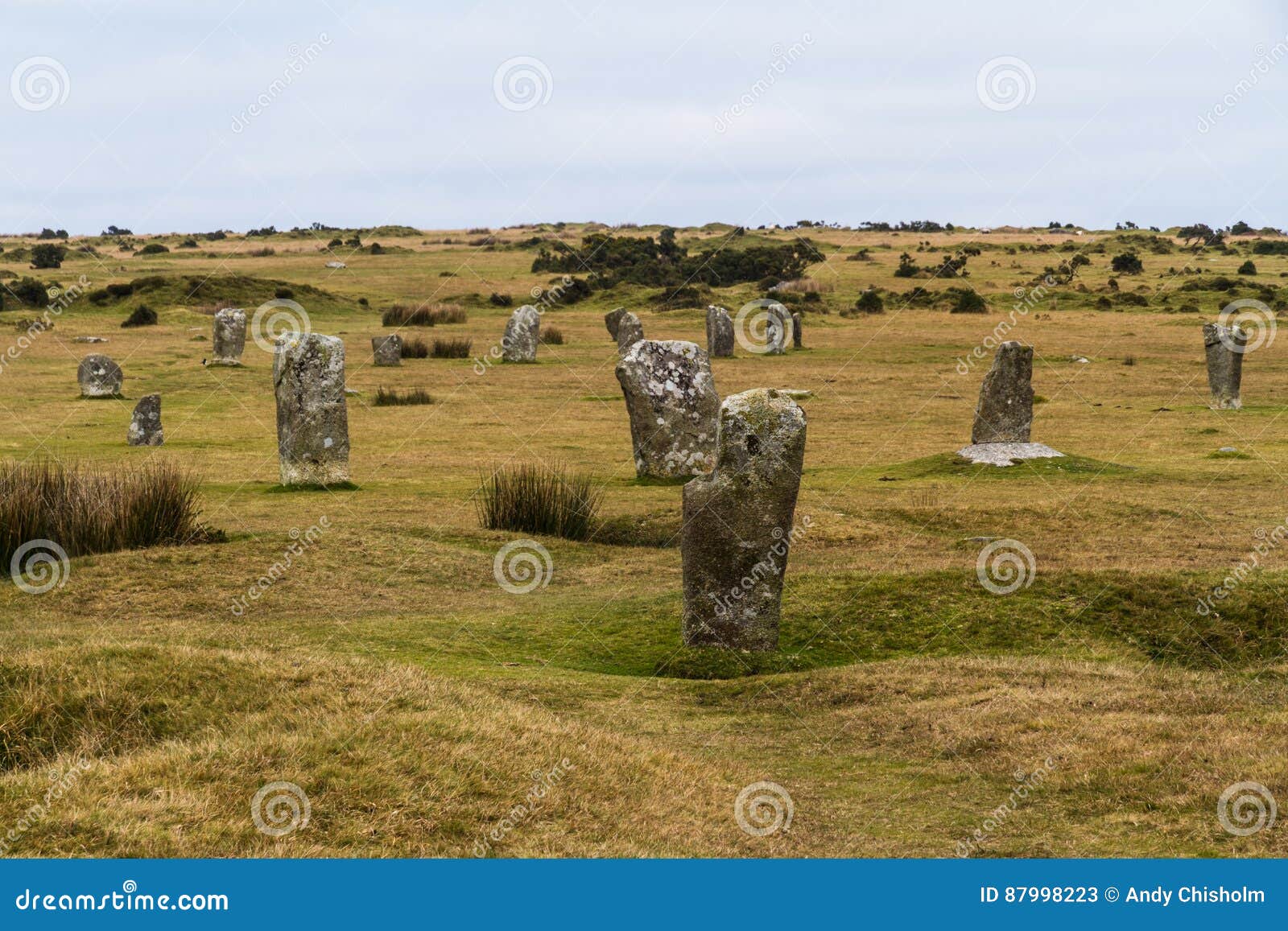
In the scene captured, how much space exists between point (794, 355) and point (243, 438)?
75.2 feet

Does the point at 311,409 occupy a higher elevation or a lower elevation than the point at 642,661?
higher

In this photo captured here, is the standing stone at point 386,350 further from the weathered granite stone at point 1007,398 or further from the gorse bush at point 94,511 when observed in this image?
the gorse bush at point 94,511

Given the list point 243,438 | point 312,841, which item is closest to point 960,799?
point 312,841

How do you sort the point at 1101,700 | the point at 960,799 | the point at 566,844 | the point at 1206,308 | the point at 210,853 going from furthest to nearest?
the point at 1206,308
the point at 1101,700
the point at 960,799
the point at 566,844
the point at 210,853

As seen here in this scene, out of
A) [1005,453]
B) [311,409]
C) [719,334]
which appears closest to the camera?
[311,409]

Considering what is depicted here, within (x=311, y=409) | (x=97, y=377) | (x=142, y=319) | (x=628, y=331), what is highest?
(x=142, y=319)

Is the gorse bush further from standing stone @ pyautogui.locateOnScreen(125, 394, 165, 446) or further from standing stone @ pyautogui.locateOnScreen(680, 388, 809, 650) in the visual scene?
standing stone @ pyautogui.locateOnScreen(125, 394, 165, 446)

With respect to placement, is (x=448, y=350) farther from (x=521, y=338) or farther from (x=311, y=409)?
(x=311, y=409)

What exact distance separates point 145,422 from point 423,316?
3114 cm

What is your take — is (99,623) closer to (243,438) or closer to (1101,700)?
(1101,700)

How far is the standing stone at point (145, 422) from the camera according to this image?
95.8 ft

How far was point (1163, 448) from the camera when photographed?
A: 29703 millimetres

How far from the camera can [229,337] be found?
145ft

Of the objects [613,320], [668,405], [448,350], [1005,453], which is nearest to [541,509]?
[668,405]
